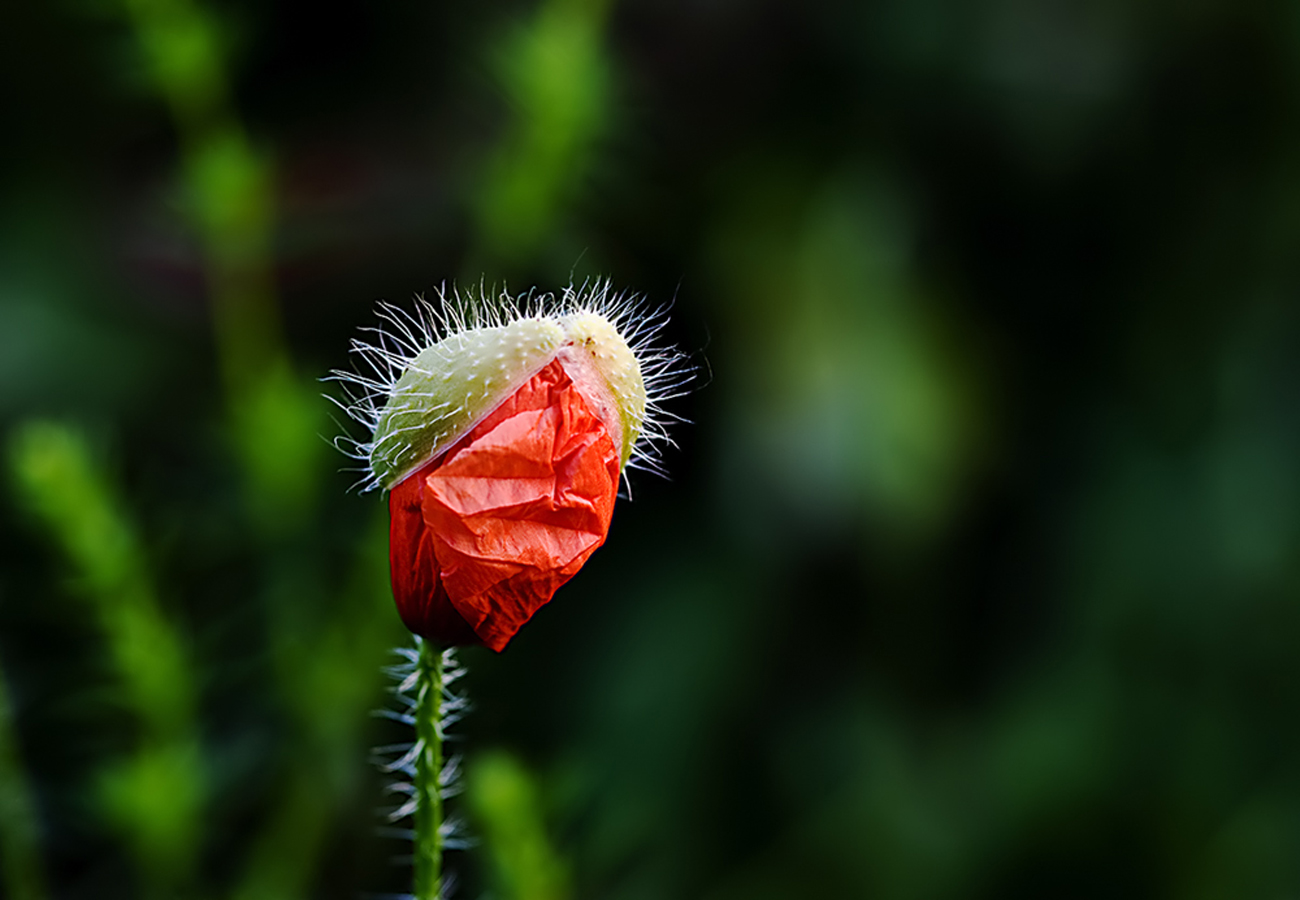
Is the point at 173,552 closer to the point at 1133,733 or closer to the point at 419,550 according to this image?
the point at 419,550

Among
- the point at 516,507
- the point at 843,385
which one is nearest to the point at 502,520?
the point at 516,507

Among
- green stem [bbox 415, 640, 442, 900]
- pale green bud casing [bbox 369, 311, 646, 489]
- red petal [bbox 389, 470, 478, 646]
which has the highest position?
pale green bud casing [bbox 369, 311, 646, 489]

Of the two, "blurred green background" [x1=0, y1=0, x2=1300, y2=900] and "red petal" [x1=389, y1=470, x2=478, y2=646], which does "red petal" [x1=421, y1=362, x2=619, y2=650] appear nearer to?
"red petal" [x1=389, y1=470, x2=478, y2=646]

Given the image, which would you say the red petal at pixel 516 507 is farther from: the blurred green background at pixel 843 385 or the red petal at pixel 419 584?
the blurred green background at pixel 843 385

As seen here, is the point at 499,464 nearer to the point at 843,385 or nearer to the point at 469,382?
the point at 469,382

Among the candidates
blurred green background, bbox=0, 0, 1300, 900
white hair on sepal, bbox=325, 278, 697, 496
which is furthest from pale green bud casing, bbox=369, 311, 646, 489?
blurred green background, bbox=0, 0, 1300, 900

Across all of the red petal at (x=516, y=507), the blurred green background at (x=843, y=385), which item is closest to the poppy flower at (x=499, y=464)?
the red petal at (x=516, y=507)

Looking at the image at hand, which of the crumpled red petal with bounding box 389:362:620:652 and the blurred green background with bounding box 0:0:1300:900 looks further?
the blurred green background with bounding box 0:0:1300:900

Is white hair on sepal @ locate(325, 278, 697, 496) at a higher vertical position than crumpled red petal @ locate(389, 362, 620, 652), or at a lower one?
higher
